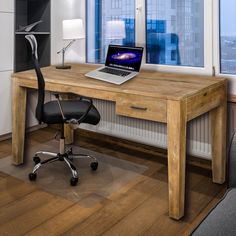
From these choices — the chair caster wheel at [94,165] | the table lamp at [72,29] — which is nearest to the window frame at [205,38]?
the table lamp at [72,29]

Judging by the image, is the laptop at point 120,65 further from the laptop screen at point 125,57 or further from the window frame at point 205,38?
the window frame at point 205,38

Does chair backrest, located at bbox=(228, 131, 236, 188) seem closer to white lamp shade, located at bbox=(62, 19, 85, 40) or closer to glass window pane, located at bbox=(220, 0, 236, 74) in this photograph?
glass window pane, located at bbox=(220, 0, 236, 74)

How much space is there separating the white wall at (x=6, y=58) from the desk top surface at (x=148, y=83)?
0.56 meters

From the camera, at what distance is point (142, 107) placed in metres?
2.20

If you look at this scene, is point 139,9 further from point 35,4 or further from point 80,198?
point 80,198

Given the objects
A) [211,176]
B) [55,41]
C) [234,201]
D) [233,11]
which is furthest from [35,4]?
[234,201]

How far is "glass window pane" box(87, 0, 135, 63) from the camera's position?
3293mm

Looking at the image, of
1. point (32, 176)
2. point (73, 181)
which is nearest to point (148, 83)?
point (73, 181)

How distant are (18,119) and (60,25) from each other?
1.26 meters

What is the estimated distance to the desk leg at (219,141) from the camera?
8.24ft

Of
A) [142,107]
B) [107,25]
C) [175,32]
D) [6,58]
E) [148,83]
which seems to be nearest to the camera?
[142,107]

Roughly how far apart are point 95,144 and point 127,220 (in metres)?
1.45

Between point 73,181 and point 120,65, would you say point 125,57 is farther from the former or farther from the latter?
point 73,181

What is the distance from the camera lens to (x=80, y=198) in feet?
7.78
